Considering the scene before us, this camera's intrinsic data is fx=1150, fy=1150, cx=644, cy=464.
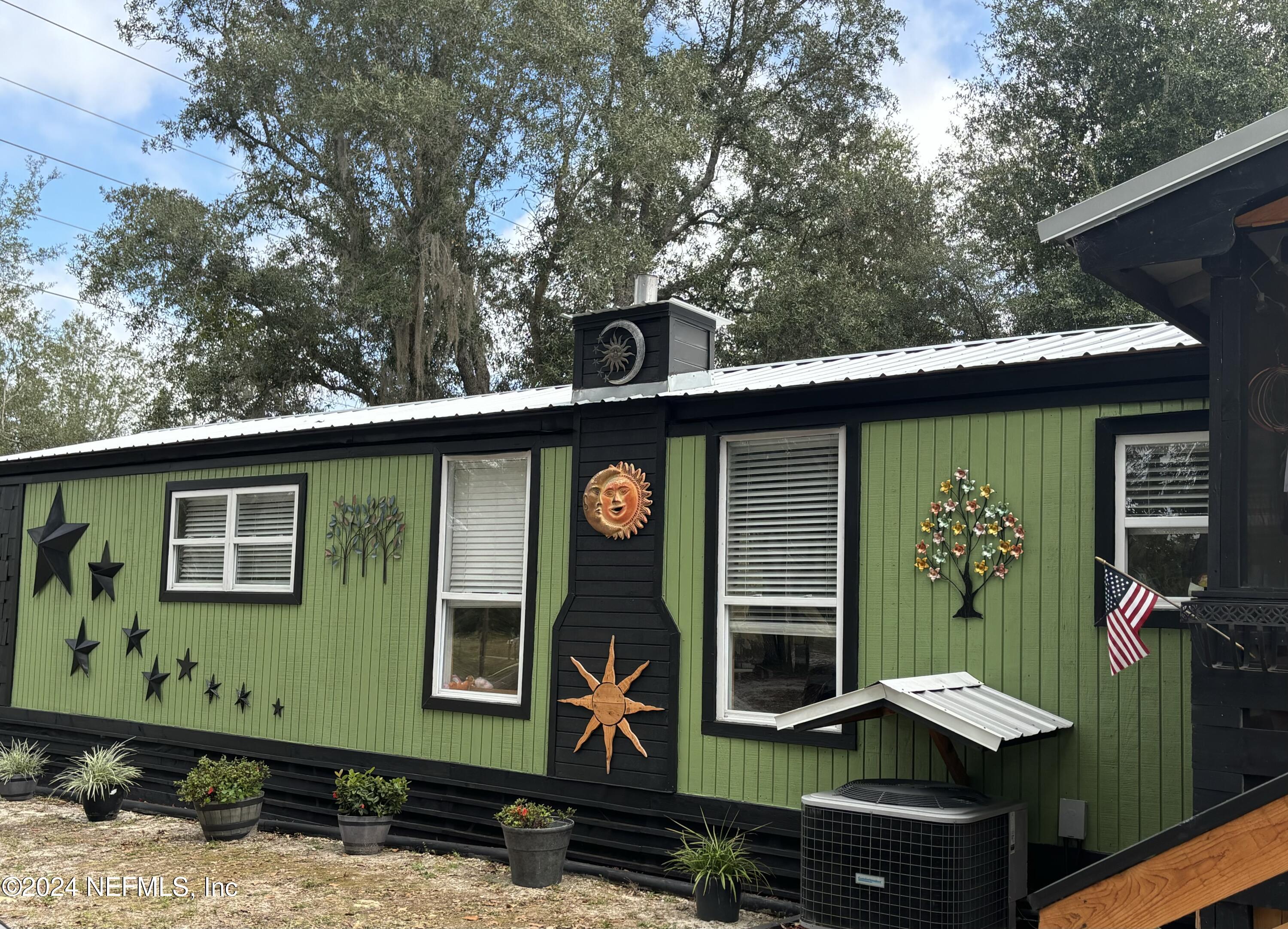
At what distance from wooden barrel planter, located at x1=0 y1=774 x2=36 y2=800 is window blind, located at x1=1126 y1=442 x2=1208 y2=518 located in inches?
355

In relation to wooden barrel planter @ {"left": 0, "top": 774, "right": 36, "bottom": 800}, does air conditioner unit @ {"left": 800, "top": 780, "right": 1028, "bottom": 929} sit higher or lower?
higher

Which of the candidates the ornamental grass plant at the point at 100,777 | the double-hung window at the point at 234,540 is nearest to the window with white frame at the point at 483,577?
the double-hung window at the point at 234,540

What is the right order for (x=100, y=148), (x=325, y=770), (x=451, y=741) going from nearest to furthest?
(x=451, y=741) < (x=325, y=770) < (x=100, y=148)

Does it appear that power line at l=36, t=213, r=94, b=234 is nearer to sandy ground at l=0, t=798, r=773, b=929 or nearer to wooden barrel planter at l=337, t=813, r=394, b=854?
sandy ground at l=0, t=798, r=773, b=929

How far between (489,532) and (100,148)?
1409cm

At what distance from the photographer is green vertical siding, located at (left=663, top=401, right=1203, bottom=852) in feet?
17.2

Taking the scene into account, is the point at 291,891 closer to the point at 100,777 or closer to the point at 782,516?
the point at 100,777

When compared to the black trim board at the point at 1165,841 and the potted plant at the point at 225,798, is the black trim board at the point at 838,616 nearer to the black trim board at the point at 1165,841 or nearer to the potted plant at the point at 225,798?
the black trim board at the point at 1165,841

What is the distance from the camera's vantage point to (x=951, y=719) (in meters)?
4.89

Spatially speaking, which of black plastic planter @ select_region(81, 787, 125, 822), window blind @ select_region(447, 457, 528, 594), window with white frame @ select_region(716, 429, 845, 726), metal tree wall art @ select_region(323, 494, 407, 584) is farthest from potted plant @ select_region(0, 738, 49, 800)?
window with white frame @ select_region(716, 429, 845, 726)

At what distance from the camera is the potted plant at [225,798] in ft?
25.7

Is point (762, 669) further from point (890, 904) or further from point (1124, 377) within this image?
point (1124, 377)

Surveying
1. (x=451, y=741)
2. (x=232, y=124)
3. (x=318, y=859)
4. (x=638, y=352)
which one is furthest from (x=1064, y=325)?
(x=232, y=124)

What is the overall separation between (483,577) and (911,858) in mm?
3861
